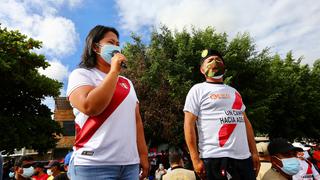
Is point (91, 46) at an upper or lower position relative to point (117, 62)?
upper

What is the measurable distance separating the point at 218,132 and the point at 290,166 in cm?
147

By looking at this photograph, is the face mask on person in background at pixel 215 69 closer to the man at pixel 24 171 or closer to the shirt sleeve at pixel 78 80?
the shirt sleeve at pixel 78 80

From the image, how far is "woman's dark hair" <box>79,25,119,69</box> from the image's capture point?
263 centimetres

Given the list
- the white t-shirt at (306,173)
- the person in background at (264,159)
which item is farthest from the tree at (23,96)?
the white t-shirt at (306,173)

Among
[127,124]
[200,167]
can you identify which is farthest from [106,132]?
[200,167]

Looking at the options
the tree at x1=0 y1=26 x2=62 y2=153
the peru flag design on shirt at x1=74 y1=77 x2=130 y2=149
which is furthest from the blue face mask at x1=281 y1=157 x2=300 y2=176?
the tree at x1=0 y1=26 x2=62 y2=153

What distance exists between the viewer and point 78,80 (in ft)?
7.89

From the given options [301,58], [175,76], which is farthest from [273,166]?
[301,58]

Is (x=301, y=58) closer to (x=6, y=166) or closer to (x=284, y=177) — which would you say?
(x=6, y=166)

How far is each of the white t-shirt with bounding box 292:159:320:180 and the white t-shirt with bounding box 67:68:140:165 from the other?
306 centimetres

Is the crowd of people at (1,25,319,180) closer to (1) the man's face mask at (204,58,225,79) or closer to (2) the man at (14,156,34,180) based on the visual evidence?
(1) the man's face mask at (204,58,225,79)

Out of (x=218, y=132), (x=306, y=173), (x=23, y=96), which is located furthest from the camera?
(x=23, y=96)

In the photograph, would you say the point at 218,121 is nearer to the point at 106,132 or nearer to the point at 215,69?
the point at 215,69

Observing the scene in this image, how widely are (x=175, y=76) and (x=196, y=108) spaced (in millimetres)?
15750
